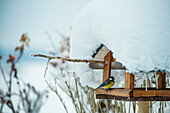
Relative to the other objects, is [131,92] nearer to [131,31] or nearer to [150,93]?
[150,93]

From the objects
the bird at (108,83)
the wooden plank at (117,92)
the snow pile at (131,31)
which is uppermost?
the snow pile at (131,31)

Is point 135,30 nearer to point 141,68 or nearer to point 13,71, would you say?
point 141,68

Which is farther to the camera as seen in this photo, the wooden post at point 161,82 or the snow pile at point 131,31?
the wooden post at point 161,82

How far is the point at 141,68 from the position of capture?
4.12 feet

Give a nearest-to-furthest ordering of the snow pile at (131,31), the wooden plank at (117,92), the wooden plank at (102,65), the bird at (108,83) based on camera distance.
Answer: the snow pile at (131,31) → the wooden plank at (117,92) → the bird at (108,83) → the wooden plank at (102,65)

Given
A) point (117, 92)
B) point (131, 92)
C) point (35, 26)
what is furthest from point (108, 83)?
point (35, 26)

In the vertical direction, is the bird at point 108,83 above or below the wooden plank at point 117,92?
above

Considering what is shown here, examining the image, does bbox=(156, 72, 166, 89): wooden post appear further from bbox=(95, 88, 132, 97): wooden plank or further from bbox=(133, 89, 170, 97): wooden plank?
bbox=(95, 88, 132, 97): wooden plank

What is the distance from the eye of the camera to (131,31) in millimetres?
1330

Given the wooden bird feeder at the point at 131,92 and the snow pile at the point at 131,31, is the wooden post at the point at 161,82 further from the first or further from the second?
the snow pile at the point at 131,31

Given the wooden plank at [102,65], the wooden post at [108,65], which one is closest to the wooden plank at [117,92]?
the wooden post at [108,65]

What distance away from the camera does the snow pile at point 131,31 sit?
4.14 ft

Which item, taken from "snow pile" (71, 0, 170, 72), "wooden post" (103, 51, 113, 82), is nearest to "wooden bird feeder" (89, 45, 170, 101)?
"wooden post" (103, 51, 113, 82)

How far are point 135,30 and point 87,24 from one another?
43 centimetres
